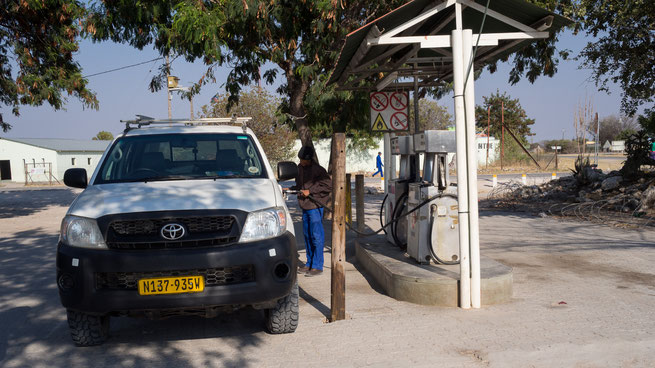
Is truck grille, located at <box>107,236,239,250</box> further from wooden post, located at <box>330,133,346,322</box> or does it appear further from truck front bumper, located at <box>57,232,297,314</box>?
wooden post, located at <box>330,133,346,322</box>

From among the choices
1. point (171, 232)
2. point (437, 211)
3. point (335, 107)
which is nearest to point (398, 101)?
point (335, 107)

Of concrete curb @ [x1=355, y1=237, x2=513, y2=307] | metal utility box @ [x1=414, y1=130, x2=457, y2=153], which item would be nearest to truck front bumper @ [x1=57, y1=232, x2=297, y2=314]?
concrete curb @ [x1=355, y1=237, x2=513, y2=307]

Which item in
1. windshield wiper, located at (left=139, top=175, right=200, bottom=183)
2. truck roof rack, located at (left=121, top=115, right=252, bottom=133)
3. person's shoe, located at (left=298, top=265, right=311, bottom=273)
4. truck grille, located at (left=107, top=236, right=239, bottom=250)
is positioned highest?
truck roof rack, located at (left=121, top=115, right=252, bottom=133)

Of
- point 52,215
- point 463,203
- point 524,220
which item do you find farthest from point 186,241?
point 52,215

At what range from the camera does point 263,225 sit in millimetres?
4590

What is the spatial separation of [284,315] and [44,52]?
45.8ft

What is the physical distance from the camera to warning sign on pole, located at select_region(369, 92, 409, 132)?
9453 mm

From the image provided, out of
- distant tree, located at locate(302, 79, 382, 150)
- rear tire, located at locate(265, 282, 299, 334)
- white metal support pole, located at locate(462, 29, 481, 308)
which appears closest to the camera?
rear tire, located at locate(265, 282, 299, 334)

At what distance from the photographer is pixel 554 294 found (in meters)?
6.20

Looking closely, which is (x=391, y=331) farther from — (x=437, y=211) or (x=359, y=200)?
(x=359, y=200)

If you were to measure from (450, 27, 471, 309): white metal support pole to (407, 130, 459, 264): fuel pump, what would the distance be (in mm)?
695

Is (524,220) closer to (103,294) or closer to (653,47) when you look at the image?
(653,47)

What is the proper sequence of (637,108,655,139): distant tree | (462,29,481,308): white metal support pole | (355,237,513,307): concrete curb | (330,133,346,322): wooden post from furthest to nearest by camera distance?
(637,108,655,139): distant tree < (355,237,513,307): concrete curb < (462,29,481,308): white metal support pole < (330,133,346,322): wooden post

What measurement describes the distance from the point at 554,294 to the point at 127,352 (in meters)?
4.54
